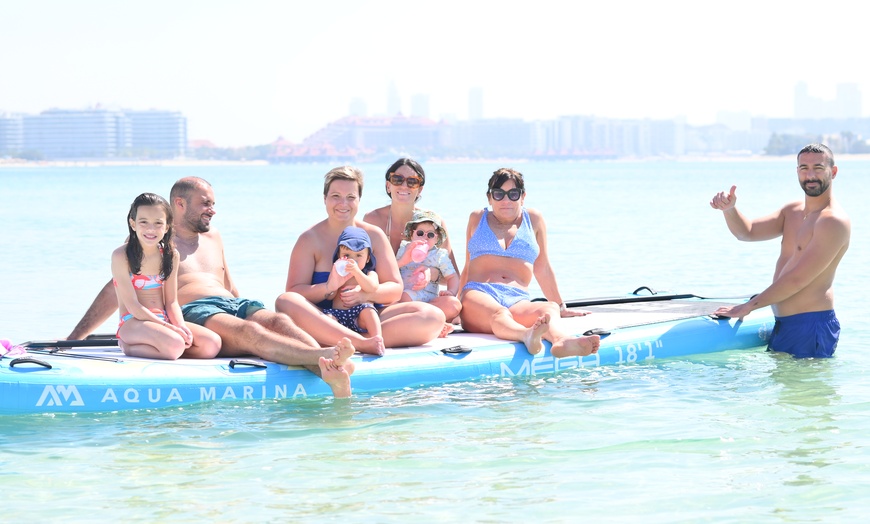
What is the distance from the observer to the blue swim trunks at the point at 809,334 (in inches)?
279

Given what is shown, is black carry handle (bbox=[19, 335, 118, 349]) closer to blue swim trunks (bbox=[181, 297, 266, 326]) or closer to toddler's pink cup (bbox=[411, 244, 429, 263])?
blue swim trunks (bbox=[181, 297, 266, 326])

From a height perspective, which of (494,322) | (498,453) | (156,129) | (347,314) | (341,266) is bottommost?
(498,453)

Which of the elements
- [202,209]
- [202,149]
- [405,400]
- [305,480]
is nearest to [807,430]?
[405,400]

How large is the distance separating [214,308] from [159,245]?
1.66 ft

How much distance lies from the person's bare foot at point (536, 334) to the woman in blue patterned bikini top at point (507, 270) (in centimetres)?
1

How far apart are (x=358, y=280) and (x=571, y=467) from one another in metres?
1.58

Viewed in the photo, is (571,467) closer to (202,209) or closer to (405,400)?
(405,400)

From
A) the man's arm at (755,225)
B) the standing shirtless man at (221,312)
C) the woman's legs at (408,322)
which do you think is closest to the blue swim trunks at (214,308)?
the standing shirtless man at (221,312)

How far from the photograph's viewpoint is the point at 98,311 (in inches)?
259

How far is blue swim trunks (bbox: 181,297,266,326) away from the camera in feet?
19.6

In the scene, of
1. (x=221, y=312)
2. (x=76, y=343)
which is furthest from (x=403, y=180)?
(x=76, y=343)

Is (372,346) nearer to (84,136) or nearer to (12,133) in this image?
(84,136)

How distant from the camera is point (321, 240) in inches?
245

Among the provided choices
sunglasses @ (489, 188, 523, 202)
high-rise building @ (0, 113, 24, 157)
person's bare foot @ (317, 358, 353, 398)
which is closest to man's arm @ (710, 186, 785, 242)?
sunglasses @ (489, 188, 523, 202)
